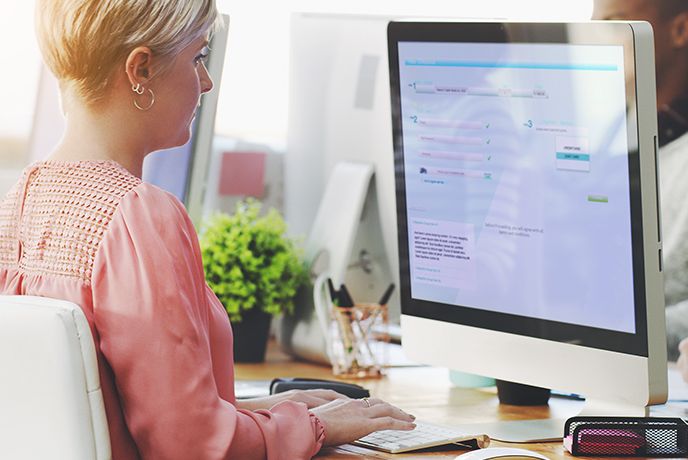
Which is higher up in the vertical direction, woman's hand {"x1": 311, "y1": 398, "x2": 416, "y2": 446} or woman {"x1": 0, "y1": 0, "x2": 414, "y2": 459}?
woman {"x1": 0, "y1": 0, "x2": 414, "y2": 459}

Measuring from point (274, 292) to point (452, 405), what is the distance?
1.72 ft

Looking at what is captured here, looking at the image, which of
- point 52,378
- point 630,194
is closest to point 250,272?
point 630,194

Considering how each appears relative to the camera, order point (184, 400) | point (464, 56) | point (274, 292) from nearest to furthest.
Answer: point (184, 400)
point (464, 56)
point (274, 292)

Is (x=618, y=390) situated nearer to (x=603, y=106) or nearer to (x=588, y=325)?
(x=588, y=325)

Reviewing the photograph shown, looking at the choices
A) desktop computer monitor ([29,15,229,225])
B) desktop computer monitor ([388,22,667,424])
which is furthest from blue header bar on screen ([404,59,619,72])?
desktop computer monitor ([29,15,229,225])

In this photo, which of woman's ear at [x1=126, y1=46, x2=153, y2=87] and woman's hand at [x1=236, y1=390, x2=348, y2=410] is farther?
woman's hand at [x1=236, y1=390, x2=348, y2=410]

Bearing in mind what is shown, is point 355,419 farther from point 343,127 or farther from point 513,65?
point 343,127

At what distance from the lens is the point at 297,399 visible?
1.50 metres

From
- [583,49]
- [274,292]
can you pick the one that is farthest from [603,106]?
[274,292]

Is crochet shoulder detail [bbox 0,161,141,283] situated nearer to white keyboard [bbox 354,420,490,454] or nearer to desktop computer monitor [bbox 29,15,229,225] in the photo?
white keyboard [bbox 354,420,490,454]

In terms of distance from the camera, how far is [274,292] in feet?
7.22

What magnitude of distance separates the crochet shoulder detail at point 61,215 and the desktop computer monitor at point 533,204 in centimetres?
59

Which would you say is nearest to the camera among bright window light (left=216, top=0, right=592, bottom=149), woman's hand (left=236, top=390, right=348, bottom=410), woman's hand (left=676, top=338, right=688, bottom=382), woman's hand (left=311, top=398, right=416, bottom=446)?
woman's hand (left=311, top=398, right=416, bottom=446)

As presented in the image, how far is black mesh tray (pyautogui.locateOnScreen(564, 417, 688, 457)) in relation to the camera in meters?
1.41
